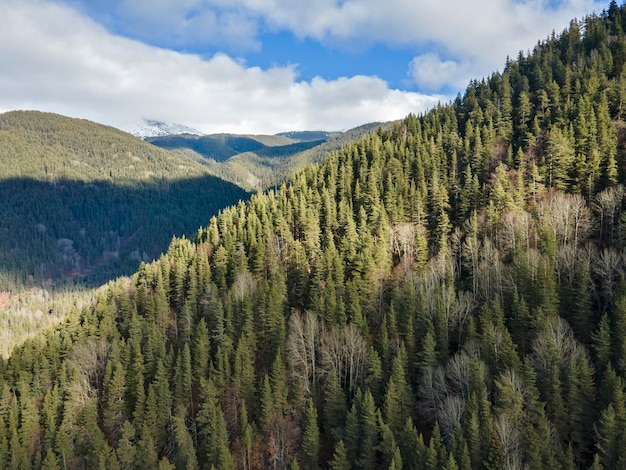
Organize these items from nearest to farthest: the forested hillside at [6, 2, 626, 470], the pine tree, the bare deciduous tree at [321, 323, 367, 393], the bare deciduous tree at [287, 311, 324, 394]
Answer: the forested hillside at [6, 2, 626, 470] → the pine tree → the bare deciduous tree at [321, 323, 367, 393] → the bare deciduous tree at [287, 311, 324, 394]

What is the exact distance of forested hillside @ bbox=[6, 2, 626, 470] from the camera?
50.9m

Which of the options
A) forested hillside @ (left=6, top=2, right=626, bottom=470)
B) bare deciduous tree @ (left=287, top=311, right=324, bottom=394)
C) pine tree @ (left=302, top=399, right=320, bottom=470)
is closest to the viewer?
forested hillside @ (left=6, top=2, right=626, bottom=470)

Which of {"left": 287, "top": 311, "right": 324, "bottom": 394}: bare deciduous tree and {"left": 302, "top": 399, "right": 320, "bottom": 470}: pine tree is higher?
{"left": 287, "top": 311, "right": 324, "bottom": 394}: bare deciduous tree

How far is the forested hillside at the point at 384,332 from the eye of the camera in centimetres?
5094

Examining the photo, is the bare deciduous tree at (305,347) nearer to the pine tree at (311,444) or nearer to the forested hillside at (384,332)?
the forested hillside at (384,332)

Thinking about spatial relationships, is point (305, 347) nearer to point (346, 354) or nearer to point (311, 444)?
point (346, 354)

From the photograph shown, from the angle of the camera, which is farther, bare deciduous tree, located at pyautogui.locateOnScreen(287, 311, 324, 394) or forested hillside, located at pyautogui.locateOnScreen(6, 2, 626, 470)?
bare deciduous tree, located at pyautogui.locateOnScreen(287, 311, 324, 394)

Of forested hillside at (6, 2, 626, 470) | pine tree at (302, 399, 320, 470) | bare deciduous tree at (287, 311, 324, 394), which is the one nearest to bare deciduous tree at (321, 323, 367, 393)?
forested hillside at (6, 2, 626, 470)

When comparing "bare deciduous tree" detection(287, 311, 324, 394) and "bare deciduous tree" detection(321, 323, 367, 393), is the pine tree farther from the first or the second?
"bare deciduous tree" detection(321, 323, 367, 393)

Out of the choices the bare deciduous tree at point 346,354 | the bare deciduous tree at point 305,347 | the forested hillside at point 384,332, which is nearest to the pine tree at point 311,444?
the forested hillside at point 384,332

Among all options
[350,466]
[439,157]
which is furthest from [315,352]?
[439,157]

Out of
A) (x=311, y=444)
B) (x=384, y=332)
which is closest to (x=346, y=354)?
(x=384, y=332)

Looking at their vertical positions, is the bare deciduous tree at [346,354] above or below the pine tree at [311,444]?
above

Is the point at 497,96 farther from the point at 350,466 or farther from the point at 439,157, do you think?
the point at 350,466
